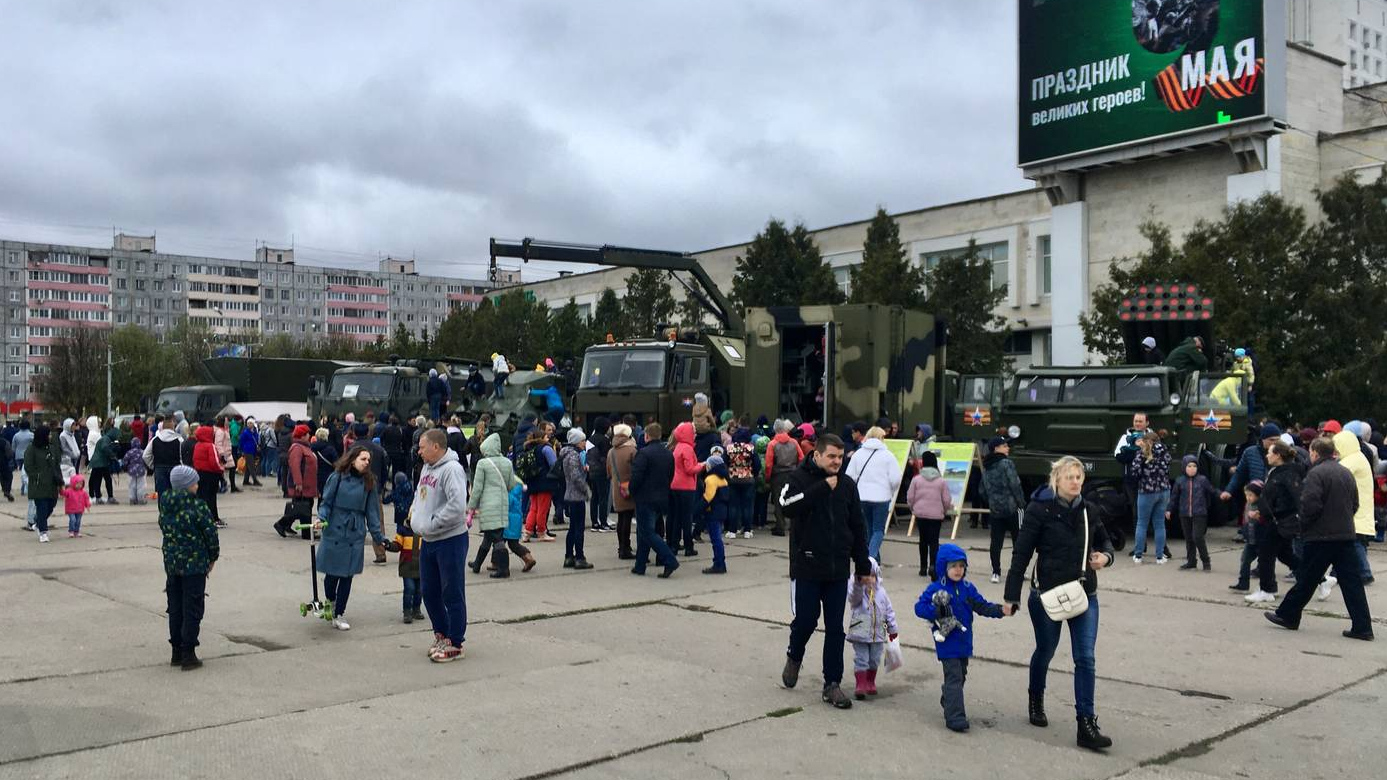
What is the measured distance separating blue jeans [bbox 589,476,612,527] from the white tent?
57.5 ft

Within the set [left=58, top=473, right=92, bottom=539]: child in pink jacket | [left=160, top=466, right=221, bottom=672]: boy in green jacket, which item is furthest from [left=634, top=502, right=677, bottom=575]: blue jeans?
[left=58, top=473, right=92, bottom=539]: child in pink jacket

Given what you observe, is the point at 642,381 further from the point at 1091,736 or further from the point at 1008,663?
the point at 1091,736

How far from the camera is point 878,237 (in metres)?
40.9

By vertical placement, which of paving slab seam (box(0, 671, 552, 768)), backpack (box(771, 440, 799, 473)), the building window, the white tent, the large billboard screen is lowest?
paving slab seam (box(0, 671, 552, 768))

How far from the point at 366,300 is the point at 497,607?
146 m

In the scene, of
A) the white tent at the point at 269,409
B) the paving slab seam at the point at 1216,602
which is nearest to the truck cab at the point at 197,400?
the white tent at the point at 269,409

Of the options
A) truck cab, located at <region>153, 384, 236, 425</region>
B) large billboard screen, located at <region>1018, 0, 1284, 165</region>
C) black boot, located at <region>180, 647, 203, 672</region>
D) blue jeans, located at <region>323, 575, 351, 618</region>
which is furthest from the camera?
large billboard screen, located at <region>1018, 0, 1284, 165</region>

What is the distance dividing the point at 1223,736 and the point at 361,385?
23909mm

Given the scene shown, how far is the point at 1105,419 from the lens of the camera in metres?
16.1

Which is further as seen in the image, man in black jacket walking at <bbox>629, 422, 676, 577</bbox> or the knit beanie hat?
man in black jacket walking at <bbox>629, 422, 676, 577</bbox>

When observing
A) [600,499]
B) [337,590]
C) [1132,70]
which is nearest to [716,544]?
[600,499]

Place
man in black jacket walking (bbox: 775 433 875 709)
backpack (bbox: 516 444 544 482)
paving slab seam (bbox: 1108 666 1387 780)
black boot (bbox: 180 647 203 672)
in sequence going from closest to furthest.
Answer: paving slab seam (bbox: 1108 666 1387 780) < man in black jacket walking (bbox: 775 433 875 709) < black boot (bbox: 180 647 203 672) < backpack (bbox: 516 444 544 482)

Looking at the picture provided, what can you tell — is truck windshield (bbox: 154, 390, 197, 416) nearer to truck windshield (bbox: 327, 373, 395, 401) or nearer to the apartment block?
truck windshield (bbox: 327, 373, 395, 401)

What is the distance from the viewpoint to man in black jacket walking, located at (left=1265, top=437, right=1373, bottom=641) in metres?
9.52
